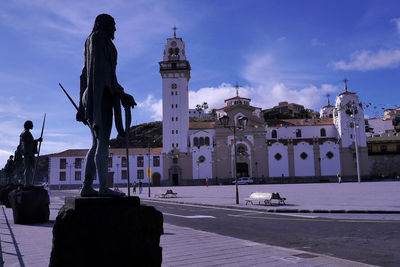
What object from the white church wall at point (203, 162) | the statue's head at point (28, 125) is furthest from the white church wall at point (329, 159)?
the statue's head at point (28, 125)

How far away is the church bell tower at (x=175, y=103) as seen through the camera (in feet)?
198

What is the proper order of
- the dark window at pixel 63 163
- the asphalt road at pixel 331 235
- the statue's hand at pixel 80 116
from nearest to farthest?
the statue's hand at pixel 80 116
the asphalt road at pixel 331 235
the dark window at pixel 63 163

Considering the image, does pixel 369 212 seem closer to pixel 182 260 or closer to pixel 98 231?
pixel 182 260

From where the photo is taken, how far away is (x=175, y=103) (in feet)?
199

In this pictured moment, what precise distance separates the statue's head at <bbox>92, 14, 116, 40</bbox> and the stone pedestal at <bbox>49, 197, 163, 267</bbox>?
235cm

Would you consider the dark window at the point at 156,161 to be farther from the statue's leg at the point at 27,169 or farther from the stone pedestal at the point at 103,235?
the stone pedestal at the point at 103,235

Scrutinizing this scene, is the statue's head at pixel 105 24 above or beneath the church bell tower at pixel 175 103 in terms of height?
beneath

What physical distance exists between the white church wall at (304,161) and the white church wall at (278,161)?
1.91m

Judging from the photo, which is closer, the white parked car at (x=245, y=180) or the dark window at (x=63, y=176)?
the white parked car at (x=245, y=180)

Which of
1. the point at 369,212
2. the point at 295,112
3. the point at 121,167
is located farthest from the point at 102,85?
the point at 295,112

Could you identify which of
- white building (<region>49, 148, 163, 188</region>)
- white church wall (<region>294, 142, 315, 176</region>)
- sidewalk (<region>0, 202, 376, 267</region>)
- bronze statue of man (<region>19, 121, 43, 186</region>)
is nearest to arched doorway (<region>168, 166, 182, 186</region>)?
white building (<region>49, 148, 163, 188</region>)

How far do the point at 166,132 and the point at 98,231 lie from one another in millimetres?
57243

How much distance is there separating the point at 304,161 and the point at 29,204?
56.8m

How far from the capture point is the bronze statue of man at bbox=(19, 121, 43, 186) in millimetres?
10305
